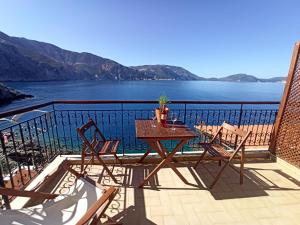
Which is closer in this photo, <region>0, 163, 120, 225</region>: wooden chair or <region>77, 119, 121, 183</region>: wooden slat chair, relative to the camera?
<region>0, 163, 120, 225</region>: wooden chair

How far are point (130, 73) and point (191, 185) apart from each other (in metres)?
130

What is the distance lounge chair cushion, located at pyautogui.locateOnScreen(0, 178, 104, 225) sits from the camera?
151 centimetres

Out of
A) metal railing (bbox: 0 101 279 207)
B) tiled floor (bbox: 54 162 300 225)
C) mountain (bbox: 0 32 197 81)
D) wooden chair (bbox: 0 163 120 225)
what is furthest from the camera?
mountain (bbox: 0 32 197 81)

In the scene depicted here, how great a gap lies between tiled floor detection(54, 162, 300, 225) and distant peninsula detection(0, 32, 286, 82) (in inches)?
3374

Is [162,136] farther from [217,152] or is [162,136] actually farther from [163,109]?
[217,152]

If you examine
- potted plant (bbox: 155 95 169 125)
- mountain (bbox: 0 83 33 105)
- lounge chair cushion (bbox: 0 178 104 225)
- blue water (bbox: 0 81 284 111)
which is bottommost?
blue water (bbox: 0 81 284 111)

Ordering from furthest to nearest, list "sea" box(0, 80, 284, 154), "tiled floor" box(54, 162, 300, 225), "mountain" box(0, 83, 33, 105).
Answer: "mountain" box(0, 83, 33, 105), "sea" box(0, 80, 284, 154), "tiled floor" box(54, 162, 300, 225)

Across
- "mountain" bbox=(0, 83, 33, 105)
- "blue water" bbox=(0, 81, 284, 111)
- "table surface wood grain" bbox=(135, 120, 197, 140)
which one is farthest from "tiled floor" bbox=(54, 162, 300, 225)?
"mountain" bbox=(0, 83, 33, 105)

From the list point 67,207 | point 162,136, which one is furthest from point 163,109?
point 67,207

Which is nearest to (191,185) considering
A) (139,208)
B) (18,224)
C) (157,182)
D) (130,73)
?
(157,182)

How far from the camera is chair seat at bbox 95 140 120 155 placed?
8.93 feet

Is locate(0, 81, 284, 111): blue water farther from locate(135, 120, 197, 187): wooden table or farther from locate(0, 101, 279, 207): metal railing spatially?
locate(135, 120, 197, 187): wooden table

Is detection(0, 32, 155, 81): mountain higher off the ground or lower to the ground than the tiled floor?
higher

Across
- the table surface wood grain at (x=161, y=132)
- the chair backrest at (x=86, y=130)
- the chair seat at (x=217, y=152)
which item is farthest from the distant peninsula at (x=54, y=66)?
the chair seat at (x=217, y=152)
